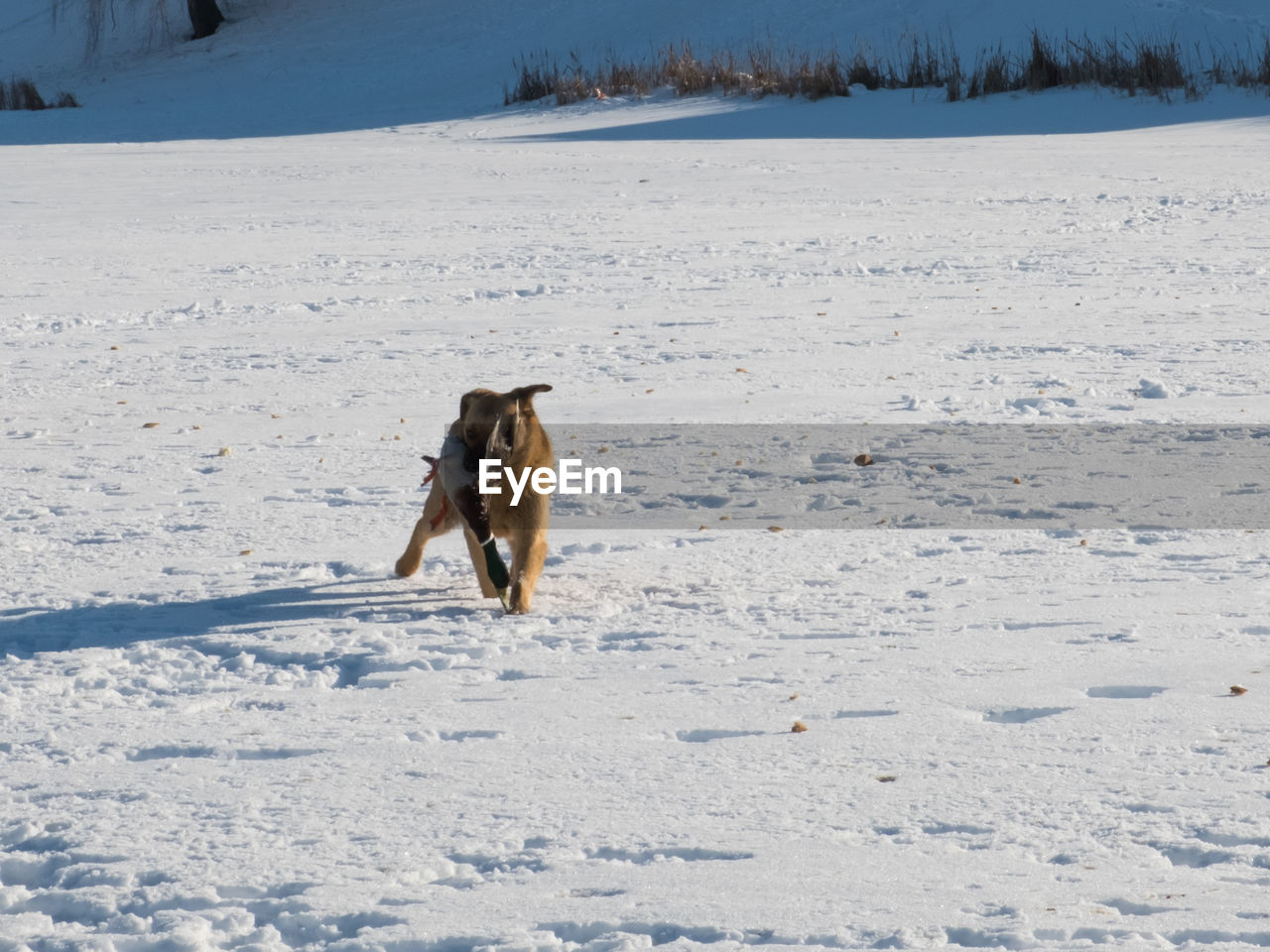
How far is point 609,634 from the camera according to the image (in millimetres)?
4570

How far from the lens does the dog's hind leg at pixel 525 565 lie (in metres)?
4.64

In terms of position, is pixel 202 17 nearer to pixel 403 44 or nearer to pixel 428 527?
pixel 403 44

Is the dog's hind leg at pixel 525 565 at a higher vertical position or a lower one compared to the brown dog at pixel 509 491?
lower

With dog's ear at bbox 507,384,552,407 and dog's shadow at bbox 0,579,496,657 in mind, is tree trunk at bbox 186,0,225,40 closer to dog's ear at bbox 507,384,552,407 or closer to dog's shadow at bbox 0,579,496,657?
dog's shadow at bbox 0,579,496,657

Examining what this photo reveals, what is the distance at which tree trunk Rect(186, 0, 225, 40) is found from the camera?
40531 mm

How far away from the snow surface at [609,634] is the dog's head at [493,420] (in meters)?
0.56

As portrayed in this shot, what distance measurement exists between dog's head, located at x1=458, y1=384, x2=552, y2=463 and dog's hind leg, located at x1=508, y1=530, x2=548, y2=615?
0.34 meters

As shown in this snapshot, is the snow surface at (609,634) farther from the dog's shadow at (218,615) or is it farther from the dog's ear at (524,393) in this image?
the dog's ear at (524,393)

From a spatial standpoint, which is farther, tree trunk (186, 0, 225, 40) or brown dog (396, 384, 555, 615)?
tree trunk (186, 0, 225, 40)

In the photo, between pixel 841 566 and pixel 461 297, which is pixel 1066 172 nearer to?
pixel 461 297

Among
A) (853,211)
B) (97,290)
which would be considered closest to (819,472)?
(97,290)

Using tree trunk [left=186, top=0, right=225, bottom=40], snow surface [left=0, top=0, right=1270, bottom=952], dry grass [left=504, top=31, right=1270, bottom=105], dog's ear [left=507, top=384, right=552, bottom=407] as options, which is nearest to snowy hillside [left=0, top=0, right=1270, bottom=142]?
tree trunk [left=186, top=0, right=225, bottom=40]

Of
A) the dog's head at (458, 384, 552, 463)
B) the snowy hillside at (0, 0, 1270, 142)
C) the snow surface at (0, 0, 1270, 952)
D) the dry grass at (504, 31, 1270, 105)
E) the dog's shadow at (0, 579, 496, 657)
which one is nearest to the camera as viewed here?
the snow surface at (0, 0, 1270, 952)

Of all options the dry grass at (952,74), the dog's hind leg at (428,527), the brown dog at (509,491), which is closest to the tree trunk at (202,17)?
the dry grass at (952,74)
